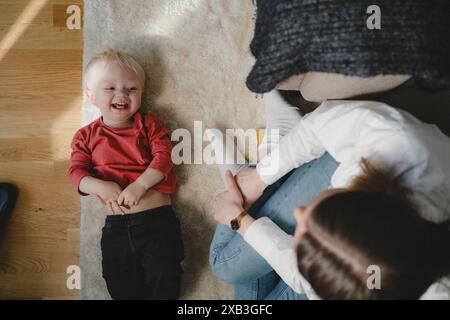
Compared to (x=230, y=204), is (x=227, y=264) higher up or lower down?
lower down

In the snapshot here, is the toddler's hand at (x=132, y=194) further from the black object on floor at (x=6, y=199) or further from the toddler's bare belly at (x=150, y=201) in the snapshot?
the black object on floor at (x=6, y=199)

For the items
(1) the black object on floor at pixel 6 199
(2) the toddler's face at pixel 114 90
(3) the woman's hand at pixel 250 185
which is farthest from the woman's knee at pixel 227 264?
(1) the black object on floor at pixel 6 199

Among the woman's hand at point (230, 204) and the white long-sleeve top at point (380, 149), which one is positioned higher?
the white long-sleeve top at point (380, 149)

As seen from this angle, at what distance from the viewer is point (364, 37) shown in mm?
641

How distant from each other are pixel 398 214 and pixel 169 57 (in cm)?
83

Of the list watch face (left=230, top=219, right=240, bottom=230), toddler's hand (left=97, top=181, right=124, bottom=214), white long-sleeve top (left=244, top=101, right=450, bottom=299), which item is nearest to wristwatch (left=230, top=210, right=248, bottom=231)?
watch face (left=230, top=219, right=240, bottom=230)

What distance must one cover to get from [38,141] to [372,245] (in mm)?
1012

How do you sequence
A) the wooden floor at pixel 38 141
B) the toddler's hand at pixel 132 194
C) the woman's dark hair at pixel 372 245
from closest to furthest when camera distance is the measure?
1. the woman's dark hair at pixel 372 245
2. the toddler's hand at pixel 132 194
3. the wooden floor at pixel 38 141

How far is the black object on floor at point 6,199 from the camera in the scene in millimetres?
1094

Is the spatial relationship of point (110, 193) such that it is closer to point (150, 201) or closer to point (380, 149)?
point (150, 201)

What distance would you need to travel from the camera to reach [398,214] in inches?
22.6

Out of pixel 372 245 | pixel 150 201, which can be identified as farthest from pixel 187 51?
pixel 372 245

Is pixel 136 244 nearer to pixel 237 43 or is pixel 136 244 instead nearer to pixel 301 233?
pixel 301 233

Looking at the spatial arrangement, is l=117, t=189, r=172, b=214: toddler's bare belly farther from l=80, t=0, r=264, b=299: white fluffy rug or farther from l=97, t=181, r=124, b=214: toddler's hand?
l=80, t=0, r=264, b=299: white fluffy rug
